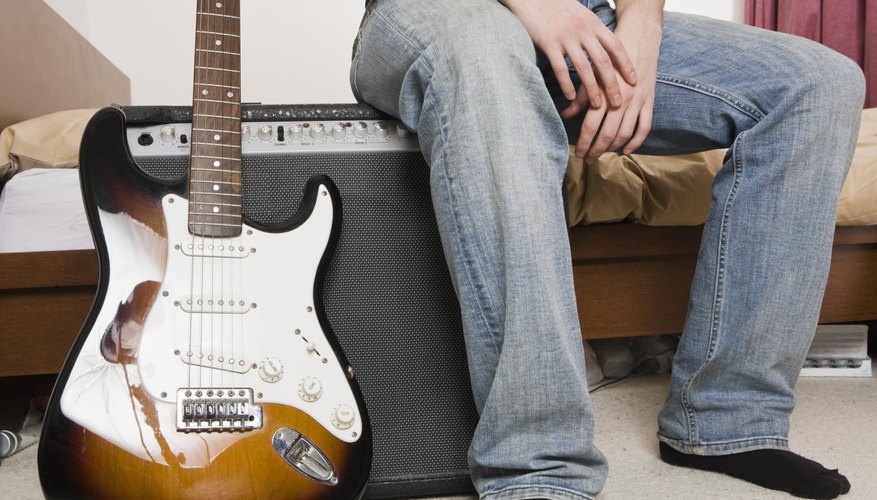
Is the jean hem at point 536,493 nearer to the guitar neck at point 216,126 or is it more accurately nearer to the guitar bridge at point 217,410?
the guitar bridge at point 217,410

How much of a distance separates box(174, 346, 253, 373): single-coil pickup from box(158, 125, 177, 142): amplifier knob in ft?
0.92

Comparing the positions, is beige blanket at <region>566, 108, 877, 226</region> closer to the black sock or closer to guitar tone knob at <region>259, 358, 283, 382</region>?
the black sock

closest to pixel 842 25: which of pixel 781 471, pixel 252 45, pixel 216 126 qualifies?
pixel 252 45

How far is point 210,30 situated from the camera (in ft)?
2.81

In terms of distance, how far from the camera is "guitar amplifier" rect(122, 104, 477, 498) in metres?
0.86

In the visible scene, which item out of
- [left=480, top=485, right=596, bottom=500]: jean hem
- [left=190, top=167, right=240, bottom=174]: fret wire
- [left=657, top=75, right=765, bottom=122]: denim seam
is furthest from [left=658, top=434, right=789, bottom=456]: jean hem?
[left=190, top=167, right=240, bottom=174]: fret wire

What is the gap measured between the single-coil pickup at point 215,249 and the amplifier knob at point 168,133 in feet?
0.57

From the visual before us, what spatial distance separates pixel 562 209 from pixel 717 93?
33 cm

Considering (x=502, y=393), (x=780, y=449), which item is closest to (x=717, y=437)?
(x=780, y=449)

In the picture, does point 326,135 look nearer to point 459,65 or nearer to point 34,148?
point 459,65

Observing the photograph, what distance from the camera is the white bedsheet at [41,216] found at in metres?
1.09

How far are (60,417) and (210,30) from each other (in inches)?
18.2

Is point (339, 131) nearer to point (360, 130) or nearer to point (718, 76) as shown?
point (360, 130)

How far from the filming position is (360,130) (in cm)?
90
